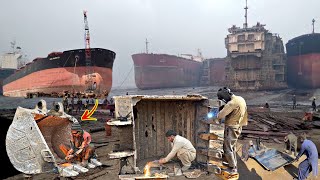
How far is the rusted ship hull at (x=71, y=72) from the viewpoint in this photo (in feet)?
107

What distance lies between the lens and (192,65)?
7431cm

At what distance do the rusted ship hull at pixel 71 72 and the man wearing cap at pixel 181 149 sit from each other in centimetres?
2608

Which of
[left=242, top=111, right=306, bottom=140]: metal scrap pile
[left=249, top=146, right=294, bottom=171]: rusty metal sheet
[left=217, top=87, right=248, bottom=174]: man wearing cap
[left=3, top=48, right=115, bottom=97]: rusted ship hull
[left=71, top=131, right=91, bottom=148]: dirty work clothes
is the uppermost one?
[left=3, top=48, right=115, bottom=97]: rusted ship hull

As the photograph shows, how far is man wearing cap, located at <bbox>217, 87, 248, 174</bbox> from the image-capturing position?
19.5 feet

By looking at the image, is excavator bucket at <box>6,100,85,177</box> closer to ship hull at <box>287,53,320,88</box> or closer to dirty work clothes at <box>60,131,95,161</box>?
dirty work clothes at <box>60,131,95,161</box>

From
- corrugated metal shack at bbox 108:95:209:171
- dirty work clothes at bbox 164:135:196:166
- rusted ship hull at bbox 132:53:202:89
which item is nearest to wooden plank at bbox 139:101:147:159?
corrugated metal shack at bbox 108:95:209:171

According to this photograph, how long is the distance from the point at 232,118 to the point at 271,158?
2.78m

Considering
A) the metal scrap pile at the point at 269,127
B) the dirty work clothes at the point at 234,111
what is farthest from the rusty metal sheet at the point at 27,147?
the metal scrap pile at the point at 269,127

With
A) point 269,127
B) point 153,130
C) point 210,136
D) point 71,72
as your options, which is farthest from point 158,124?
point 71,72

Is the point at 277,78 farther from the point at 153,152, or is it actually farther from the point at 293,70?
the point at 153,152

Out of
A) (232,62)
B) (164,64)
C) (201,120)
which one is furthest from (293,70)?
(201,120)

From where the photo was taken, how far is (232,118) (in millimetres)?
6035

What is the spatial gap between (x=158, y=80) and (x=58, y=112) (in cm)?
5293

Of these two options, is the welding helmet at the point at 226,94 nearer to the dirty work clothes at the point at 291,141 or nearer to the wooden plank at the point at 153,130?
the wooden plank at the point at 153,130
